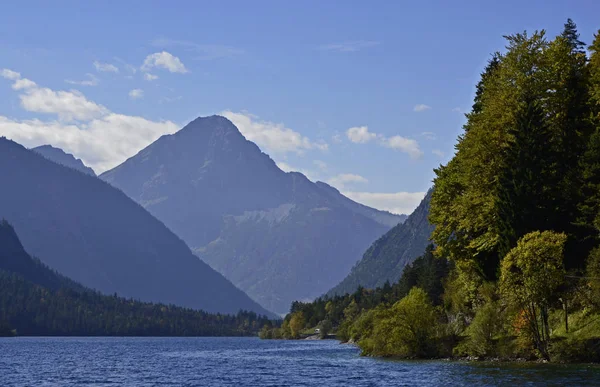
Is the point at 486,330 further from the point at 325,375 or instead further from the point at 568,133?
the point at 568,133

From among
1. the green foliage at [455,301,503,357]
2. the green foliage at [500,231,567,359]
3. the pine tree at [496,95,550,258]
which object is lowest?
the green foliage at [455,301,503,357]

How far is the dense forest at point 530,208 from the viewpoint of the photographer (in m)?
77.8

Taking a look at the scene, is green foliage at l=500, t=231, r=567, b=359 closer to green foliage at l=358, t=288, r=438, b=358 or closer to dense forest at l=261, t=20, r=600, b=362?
dense forest at l=261, t=20, r=600, b=362

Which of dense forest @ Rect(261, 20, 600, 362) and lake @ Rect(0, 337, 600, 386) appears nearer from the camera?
lake @ Rect(0, 337, 600, 386)

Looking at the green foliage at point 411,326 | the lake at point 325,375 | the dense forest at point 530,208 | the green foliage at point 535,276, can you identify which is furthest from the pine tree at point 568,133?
the green foliage at point 411,326

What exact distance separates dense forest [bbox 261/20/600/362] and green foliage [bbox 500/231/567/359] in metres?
0.10

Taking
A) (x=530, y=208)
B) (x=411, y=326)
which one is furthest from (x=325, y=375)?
(x=530, y=208)

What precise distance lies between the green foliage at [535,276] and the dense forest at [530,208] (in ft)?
0.33

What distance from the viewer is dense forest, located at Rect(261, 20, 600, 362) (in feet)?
255

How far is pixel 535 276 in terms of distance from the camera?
3017 inches

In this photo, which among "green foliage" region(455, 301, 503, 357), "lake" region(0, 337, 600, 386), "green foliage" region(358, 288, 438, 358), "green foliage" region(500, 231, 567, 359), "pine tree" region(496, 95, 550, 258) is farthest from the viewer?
"green foliage" region(358, 288, 438, 358)

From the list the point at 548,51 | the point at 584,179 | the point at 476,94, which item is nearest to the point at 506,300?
the point at 584,179

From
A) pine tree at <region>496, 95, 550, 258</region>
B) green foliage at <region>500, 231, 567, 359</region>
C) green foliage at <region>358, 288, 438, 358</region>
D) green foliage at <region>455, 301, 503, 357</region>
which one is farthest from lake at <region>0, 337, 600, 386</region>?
pine tree at <region>496, 95, 550, 258</region>

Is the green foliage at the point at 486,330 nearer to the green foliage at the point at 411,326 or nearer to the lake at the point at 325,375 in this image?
the lake at the point at 325,375
